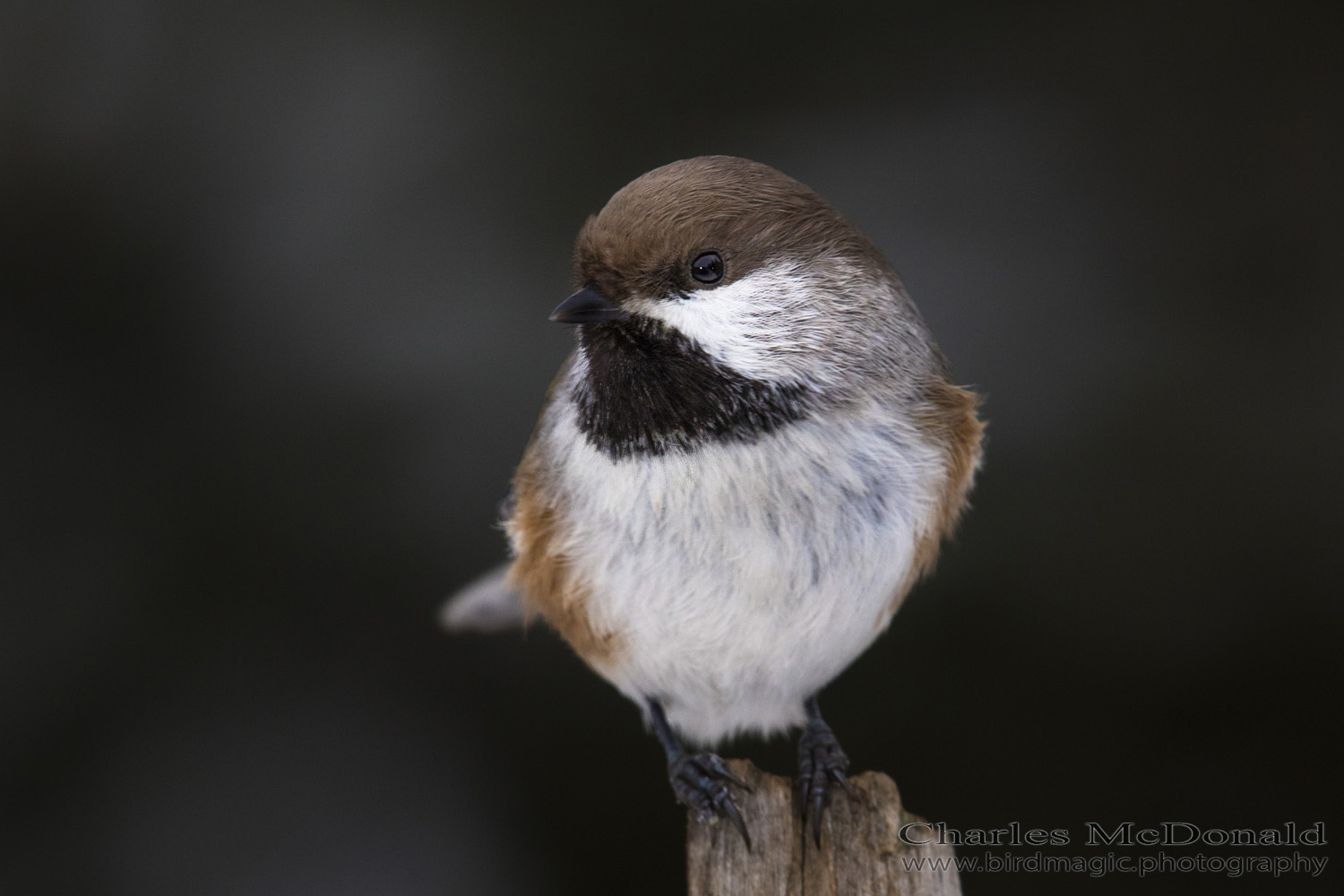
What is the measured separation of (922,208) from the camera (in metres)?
3.15

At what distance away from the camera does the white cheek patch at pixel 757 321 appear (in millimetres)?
1685

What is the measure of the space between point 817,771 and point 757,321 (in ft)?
3.07

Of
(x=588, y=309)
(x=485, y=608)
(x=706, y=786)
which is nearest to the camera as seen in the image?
(x=588, y=309)

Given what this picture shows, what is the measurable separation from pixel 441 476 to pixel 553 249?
670 mm

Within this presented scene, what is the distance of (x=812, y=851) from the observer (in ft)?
6.28

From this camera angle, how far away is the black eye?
66.4 inches

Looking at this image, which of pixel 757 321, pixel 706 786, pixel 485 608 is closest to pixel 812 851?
pixel 706 786

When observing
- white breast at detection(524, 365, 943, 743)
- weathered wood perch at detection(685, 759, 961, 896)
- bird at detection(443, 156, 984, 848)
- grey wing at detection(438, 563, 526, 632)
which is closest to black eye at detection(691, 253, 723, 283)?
bird at detection(443, 156, 984, 848)

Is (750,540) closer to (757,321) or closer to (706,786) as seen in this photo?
(757,321)

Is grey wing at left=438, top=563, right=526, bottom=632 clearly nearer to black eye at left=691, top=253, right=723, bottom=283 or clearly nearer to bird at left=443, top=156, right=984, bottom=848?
bird at left=443, top=156, right=984, bottom=848

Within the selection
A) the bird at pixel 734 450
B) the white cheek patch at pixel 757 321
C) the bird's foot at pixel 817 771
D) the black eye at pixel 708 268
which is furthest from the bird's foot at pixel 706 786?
the black eye at pixel 708 268

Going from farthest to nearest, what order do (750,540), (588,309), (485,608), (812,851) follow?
(485,608), (812,851), (750,540), (588,309)

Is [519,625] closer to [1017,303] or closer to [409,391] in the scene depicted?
[409,391]

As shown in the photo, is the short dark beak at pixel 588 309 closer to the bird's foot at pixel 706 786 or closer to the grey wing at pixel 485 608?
the bird's foot at pixel 706 786
